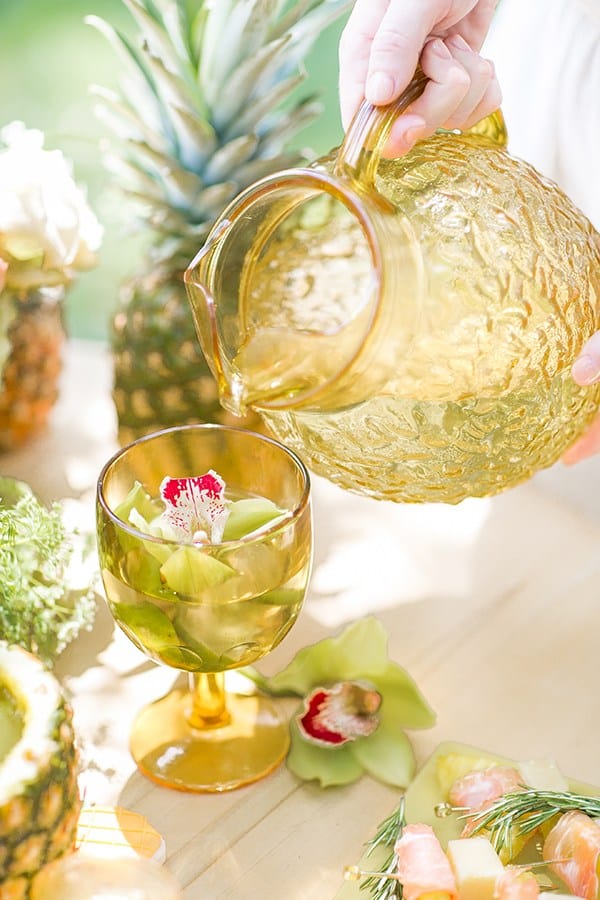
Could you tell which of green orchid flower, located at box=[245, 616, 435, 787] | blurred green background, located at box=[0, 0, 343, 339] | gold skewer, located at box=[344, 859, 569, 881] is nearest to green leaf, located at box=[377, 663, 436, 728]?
green orchid flower, located at box=[245, 616, 435, 787]

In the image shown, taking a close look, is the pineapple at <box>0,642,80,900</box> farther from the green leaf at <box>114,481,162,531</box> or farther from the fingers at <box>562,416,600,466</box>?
the fingers at <box>562,416,600,466</box>

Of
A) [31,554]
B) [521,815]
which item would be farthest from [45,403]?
[521,815]

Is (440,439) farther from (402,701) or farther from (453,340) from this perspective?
(402,701)

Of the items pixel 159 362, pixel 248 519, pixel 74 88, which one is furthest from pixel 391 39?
pixel 74 88

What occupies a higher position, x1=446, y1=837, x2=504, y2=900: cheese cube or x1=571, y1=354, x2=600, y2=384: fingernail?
x1=571, y1=354, x2=600, y2=384: fingernail

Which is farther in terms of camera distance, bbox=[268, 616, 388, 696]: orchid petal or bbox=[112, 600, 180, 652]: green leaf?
bbox=[268, 616, 388, 696]: orchid petal
